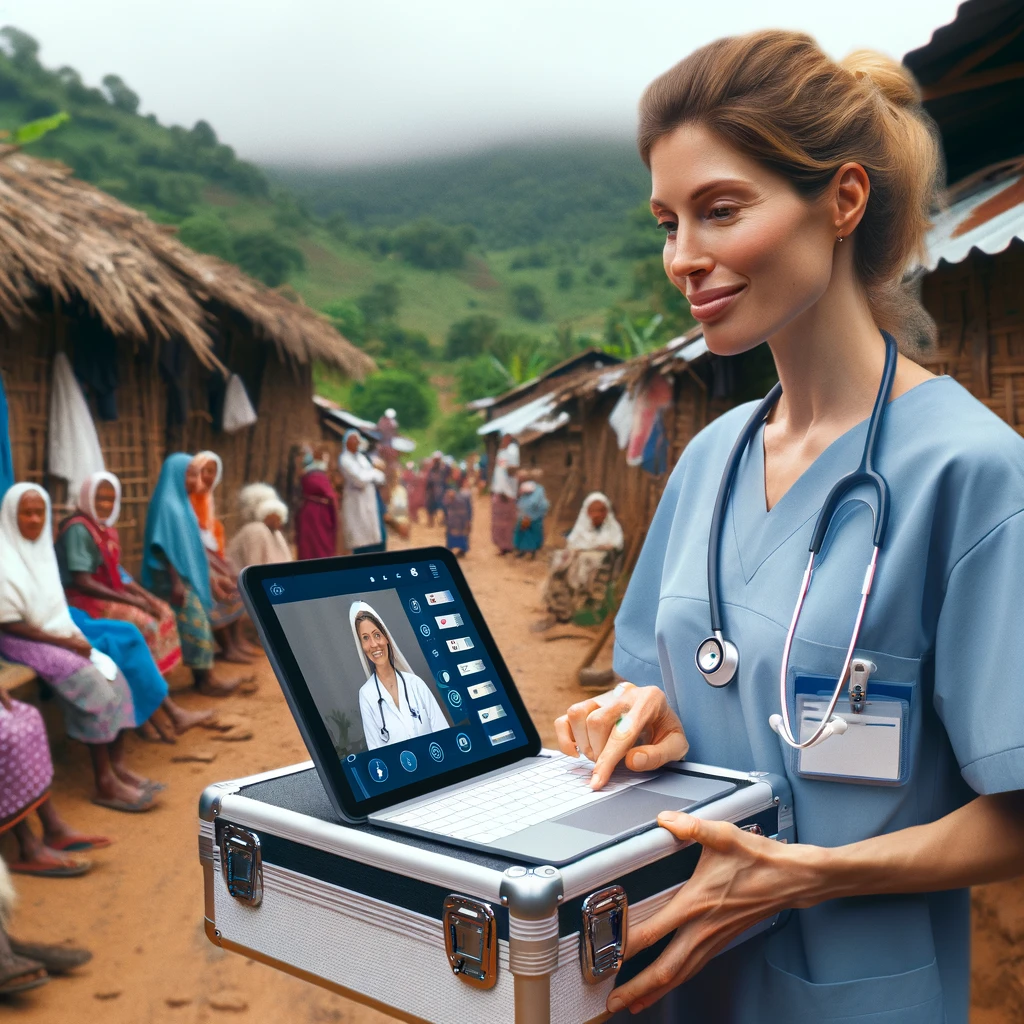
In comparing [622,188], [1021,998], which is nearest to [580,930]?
[1021,998]

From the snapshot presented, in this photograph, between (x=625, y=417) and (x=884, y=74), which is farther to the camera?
(x=625, y=417)

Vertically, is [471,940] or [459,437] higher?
[471,940]

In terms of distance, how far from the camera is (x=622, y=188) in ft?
295

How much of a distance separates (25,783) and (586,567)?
7.47m

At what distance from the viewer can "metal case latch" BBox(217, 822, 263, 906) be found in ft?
3.56

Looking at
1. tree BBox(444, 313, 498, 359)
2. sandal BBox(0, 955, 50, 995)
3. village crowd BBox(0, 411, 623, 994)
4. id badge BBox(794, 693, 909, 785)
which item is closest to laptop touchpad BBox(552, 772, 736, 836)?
id badge BBox(794, 693, 909, 785)

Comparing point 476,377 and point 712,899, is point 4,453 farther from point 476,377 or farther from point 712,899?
point 476,377

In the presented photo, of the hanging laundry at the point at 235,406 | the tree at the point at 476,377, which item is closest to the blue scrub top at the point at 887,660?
the hanging laundry at the point at 235,406

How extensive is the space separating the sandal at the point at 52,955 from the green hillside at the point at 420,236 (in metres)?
27.9

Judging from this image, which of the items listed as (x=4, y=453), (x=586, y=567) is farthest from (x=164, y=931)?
(x=586, y=567)

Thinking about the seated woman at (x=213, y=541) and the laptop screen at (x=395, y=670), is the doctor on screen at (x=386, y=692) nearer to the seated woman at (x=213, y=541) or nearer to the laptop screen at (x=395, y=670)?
the laptop screen at (x=395, y=670)

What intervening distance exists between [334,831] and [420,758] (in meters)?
0.14

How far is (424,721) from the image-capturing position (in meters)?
1.12

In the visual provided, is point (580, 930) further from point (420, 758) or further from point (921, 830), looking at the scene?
point (921, 830)
